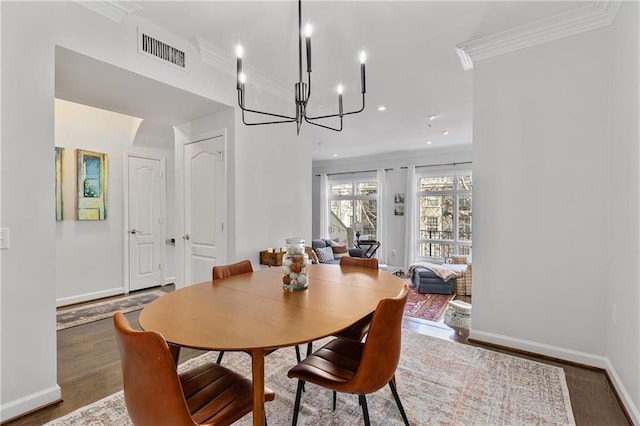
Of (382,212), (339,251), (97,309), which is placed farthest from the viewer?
(382,212)

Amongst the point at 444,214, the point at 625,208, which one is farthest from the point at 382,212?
the point at 625,208

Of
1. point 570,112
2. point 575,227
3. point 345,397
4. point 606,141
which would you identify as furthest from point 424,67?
point 345,397

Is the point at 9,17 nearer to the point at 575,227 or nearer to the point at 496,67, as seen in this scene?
the point at 496,67

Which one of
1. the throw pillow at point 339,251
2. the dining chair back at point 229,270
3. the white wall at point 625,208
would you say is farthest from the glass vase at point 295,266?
the throw pillow at point 339,251

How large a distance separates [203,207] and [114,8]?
1.89m

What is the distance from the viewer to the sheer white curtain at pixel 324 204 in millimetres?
8391

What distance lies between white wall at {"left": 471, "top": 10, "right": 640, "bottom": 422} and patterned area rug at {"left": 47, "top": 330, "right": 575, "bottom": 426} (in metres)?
0.38

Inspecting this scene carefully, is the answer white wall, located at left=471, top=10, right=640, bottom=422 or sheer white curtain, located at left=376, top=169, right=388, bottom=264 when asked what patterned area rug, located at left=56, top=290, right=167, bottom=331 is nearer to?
white wall, located at left=471, top=10, right=640, bottom=422

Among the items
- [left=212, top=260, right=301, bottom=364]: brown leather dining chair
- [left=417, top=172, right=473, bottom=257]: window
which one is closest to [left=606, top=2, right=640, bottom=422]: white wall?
[left=212, top=260, right=301, bottom=364]: brown leather dining chair

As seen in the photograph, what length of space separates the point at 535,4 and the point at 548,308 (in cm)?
229

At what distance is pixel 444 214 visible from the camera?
6.88m

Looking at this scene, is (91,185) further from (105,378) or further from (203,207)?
(105,378)

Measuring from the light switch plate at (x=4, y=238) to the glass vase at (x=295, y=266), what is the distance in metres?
1.54

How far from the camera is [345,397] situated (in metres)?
1.99
